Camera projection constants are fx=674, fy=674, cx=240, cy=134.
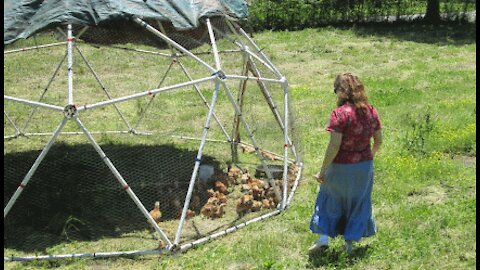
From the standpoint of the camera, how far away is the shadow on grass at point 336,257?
5.66 metres

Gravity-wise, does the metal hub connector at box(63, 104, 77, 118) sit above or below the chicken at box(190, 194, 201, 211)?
above

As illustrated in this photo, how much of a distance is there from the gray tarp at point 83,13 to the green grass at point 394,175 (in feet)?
6.95

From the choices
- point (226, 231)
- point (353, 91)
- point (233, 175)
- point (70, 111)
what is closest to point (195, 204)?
point (226, 231)

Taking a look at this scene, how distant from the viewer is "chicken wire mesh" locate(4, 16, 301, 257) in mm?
6652

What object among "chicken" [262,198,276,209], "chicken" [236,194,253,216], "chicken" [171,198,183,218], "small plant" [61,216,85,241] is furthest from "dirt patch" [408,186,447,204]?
"small plant" [61,216,85,241]

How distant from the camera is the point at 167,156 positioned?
9.02 m

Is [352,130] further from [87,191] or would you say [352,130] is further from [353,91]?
[87,191]

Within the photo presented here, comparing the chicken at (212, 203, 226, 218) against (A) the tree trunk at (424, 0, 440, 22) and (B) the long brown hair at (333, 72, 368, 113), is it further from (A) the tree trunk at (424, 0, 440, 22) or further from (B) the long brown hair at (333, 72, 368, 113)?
(A) the tree trunk at (424, 0, 440, 22)

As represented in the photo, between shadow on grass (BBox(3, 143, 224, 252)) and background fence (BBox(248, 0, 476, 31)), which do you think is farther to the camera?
background fence (BBox(248, 0, 476, 31))

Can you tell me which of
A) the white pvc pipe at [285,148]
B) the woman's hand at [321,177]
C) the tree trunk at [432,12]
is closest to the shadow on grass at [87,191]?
the white pvc pipe at [285,148]

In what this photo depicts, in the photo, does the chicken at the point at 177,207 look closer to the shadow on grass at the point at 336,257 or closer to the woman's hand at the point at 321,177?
the shadow on grass at the point at 336,257

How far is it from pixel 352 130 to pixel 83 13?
9.25 feet

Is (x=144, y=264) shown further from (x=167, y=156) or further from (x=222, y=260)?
(x=167, y=156)

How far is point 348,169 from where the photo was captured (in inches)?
Answer: 218
